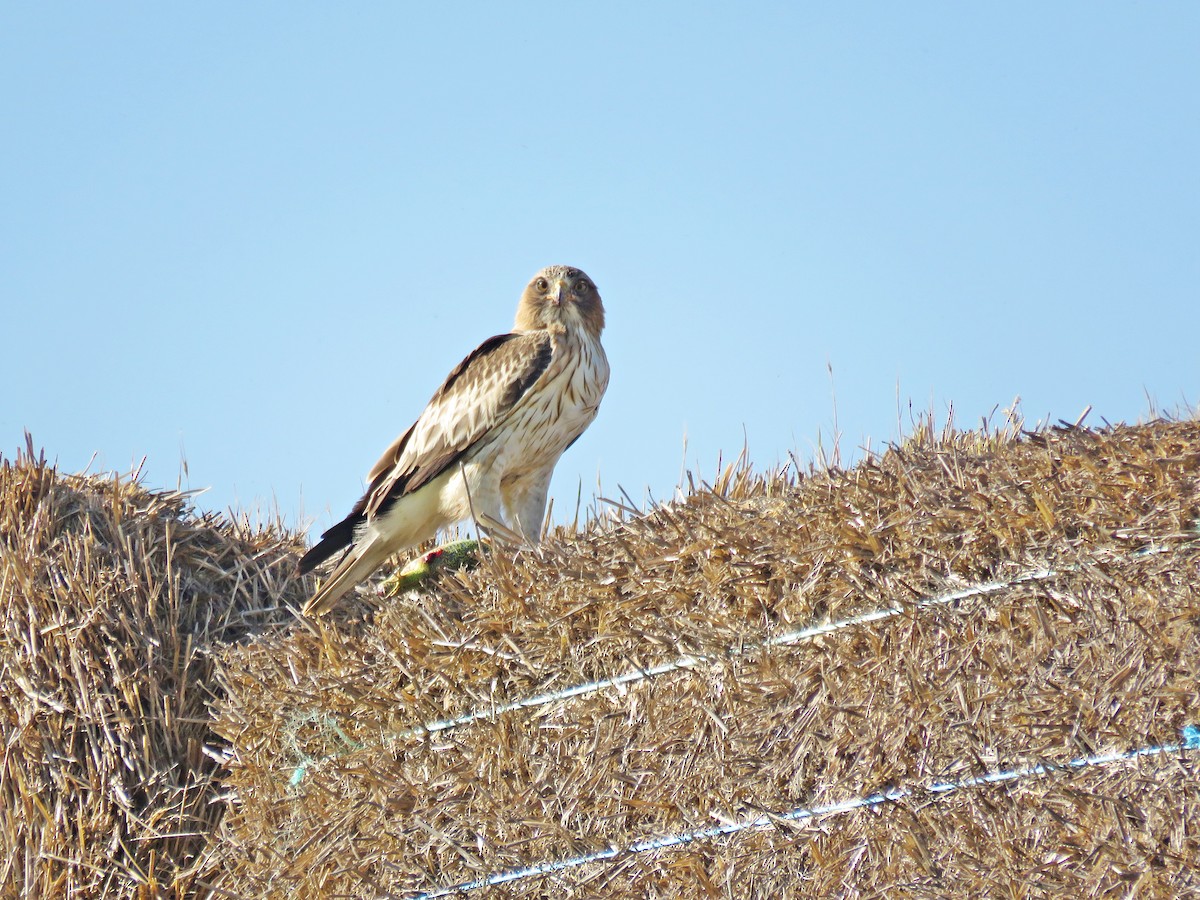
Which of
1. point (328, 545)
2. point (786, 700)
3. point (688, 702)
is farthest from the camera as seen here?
point (328, 545)

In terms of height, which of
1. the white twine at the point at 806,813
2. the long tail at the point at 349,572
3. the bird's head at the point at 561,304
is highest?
the bird's head at the point at 561,304

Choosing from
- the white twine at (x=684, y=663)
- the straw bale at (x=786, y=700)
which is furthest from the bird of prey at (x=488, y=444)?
the white twine at (x=684, y=663)

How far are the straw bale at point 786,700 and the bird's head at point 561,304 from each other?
214 centimetres

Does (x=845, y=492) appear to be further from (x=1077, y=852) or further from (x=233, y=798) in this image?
(x=233, y=798)

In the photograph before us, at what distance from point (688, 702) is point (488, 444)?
276 centimetres

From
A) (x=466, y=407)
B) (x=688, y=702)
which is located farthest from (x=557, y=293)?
(x=688, y=702)

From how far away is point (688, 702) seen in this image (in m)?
3.52

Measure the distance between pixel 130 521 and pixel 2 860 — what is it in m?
1.46

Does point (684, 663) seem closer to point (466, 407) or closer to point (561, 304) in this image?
point (466, 407)

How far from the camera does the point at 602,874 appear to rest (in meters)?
3.50

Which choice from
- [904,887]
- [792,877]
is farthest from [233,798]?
[904,887]

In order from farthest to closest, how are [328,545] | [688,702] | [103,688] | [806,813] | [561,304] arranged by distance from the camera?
[561,304]
[328,545]
[103,688]
[688,702]
[806,813]

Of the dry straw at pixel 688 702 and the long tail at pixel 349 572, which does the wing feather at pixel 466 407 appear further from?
the dry straw at pixel 688 702

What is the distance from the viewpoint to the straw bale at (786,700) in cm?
Answer: 281
